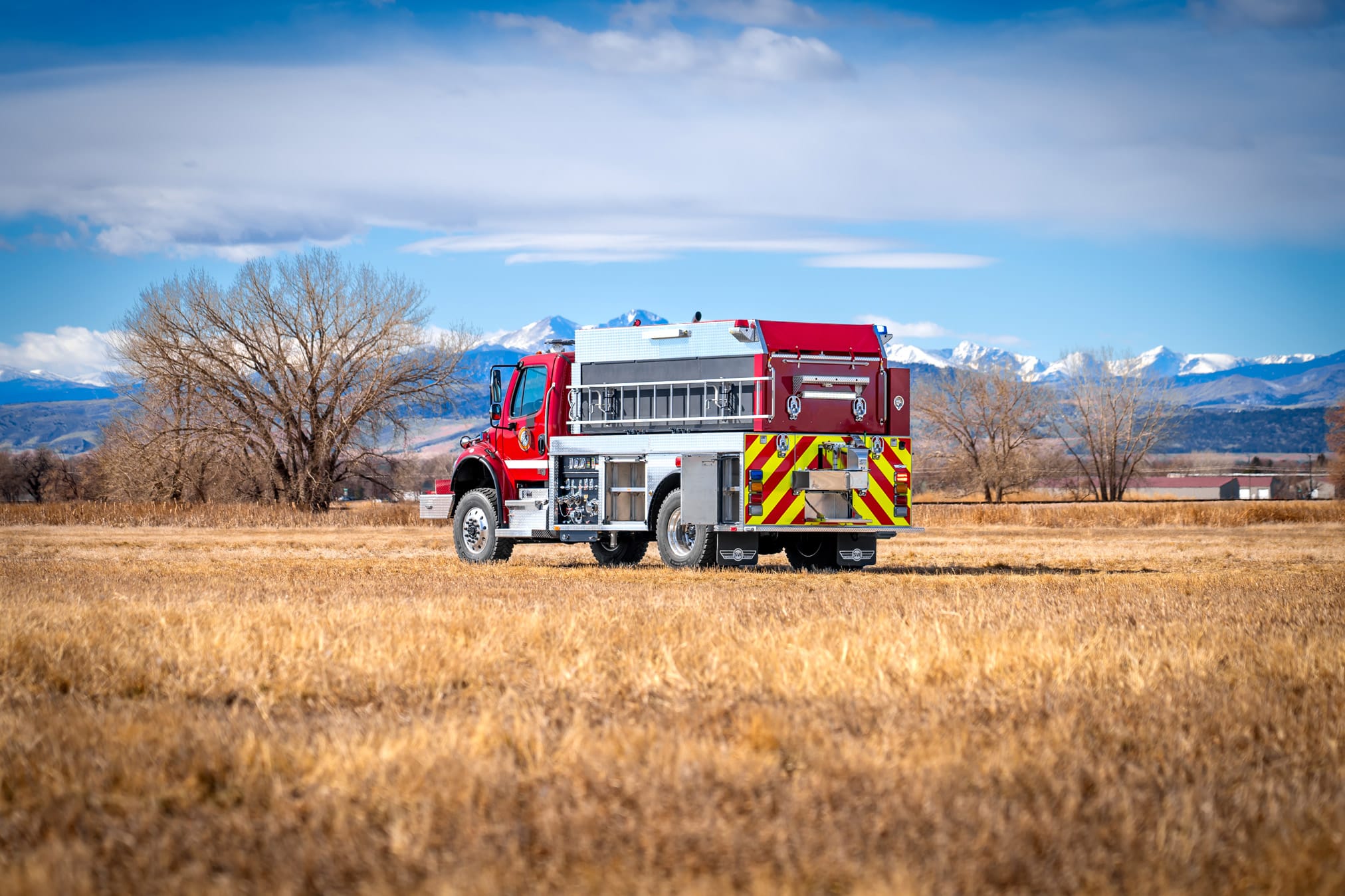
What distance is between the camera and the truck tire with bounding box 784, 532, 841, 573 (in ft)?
64.8

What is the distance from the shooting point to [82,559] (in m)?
20.9

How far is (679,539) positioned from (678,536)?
4 centimetres

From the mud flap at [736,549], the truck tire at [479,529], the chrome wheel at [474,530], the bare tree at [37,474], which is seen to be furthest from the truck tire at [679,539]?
the bare tree at [37,474]

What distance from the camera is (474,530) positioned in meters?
21.2

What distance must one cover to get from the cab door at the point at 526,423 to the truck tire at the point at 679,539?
7.94ft

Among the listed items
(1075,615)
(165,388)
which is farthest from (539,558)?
(165,388)

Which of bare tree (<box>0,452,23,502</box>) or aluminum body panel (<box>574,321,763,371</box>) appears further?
bare tree (<box>0,452,23,502</box>)

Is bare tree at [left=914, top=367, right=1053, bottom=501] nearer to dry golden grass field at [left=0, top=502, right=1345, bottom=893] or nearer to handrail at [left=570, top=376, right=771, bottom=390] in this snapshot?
handrail at [left=570, top=376, right=771, bottom=390]

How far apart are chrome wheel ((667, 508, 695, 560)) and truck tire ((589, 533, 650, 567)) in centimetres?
186

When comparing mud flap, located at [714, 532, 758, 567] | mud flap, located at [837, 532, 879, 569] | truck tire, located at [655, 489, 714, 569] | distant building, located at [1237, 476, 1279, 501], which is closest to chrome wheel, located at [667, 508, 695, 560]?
truck tire, located at [655, 489, 714, 569]

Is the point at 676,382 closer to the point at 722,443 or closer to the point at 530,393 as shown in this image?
the point at 722,443

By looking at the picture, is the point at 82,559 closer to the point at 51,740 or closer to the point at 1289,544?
the point at 51,740

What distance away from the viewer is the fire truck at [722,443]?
18.0 meters

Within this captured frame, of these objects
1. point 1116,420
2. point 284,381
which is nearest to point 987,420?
point 1116,420
